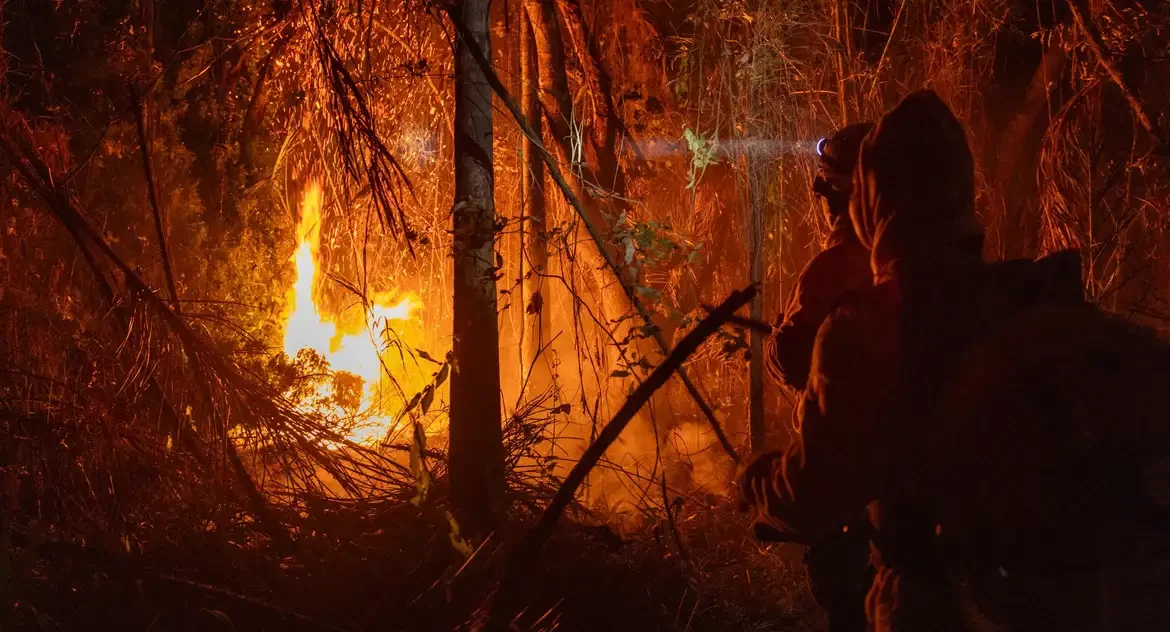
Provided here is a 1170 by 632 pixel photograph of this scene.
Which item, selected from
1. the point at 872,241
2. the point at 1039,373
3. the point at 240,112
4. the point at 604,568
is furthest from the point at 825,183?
the point at 240,112

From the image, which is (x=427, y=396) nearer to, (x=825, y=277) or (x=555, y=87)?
(x=825, y=277)

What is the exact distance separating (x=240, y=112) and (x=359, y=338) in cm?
300

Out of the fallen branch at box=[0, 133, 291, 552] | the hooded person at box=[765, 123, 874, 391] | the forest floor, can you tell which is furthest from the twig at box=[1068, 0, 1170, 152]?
the fallen branch at box=[0, 133, 291, 552]

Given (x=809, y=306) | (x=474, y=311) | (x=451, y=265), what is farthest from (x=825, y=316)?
(x=451, y=265)

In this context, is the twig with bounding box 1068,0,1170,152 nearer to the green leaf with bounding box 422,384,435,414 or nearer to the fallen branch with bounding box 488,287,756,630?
the fallen branch with bounding box 488,287,756,630

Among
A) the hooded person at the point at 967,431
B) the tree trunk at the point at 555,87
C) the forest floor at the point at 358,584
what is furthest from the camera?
the tree trunk at the point at 555,87

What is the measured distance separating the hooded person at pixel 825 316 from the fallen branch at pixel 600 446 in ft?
1.14

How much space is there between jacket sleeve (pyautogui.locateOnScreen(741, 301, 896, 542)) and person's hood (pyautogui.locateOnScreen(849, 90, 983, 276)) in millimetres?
233

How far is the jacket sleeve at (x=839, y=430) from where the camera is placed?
2020 millimetres

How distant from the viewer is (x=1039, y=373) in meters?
1.82

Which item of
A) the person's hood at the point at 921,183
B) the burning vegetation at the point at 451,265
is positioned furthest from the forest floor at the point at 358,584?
the person's hood at the point at 921,183

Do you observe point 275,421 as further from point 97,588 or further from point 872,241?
point 872,241

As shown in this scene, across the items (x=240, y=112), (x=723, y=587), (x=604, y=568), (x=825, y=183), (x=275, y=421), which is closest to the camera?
(x=825, y=183)

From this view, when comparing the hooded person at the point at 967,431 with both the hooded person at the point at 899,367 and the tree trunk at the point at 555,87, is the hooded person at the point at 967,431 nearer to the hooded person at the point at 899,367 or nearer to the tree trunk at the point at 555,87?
the hooded person at the point at 899,367
